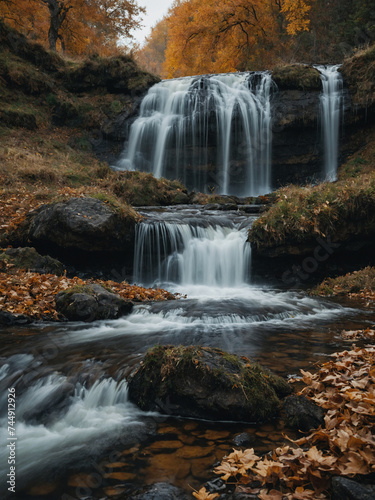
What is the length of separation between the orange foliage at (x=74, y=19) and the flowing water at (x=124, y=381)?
64.4ft

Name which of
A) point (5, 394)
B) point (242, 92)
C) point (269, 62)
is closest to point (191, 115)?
point (242, 92)

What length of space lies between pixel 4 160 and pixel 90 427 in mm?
11749

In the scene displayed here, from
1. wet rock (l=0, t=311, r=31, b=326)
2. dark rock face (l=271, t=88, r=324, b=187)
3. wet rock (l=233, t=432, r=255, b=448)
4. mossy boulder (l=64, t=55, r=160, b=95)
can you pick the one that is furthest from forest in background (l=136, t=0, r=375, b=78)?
wet rock (l=233, t=432, r=255, b=448)

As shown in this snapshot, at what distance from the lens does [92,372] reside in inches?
154

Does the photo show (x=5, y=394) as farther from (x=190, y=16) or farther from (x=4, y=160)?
(x=190, y=16)

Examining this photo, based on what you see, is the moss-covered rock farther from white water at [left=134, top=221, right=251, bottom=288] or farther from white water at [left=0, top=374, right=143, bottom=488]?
white water at [left=0, top=374, right=143, bottom=488]

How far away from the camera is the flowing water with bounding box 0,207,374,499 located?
2.53 meters

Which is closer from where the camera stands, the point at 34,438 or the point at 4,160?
the point at 34,438

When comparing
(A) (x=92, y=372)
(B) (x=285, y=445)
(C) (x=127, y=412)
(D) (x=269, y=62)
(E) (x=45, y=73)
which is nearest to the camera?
(B) (x=285, y=445)

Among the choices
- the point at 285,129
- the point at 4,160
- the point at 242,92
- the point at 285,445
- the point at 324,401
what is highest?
the point at 242,92

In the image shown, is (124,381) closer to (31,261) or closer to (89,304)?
(89,304)

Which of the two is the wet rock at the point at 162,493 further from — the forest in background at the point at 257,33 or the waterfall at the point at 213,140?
the forest in background at the point at 257,33

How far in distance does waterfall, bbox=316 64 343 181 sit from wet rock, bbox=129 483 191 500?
15.5 metres

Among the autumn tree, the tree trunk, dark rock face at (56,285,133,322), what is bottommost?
dark rock face at (56,285,133,322)
